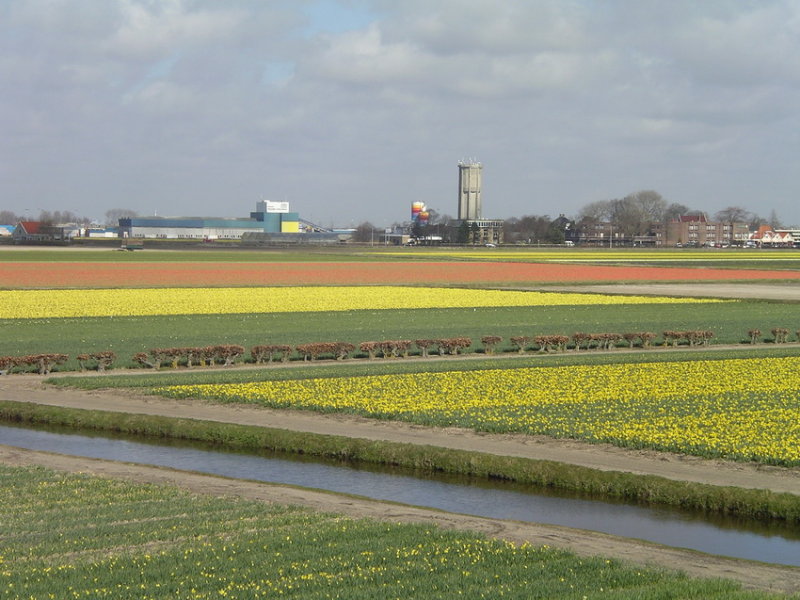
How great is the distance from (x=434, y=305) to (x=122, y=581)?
176 ft

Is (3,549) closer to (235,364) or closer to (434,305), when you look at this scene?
(235,364)

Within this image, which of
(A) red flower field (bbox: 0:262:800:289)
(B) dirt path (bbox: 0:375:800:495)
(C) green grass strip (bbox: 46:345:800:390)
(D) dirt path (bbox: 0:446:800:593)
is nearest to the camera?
(D) dirt path (bbox: 0:446:800:593)

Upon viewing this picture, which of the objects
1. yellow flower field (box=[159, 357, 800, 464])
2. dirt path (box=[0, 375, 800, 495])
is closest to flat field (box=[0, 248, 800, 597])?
yellow flower field (box=[159, 357, 800, 464])

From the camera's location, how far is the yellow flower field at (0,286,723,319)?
60125 millimetres

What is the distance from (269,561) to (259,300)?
54.8 metres

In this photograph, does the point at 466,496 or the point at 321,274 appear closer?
the point at 466,496

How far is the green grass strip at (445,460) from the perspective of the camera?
61.5ft

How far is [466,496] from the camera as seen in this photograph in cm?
2011

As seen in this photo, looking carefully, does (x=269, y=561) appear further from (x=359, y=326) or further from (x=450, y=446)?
(x=359, y=326)

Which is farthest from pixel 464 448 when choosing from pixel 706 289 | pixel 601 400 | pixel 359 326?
pixel 706 289

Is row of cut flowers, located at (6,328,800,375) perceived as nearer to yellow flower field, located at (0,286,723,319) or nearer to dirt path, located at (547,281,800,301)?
yellow flower field, located at (0,286,723,319)

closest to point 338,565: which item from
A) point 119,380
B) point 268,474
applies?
point 268,474

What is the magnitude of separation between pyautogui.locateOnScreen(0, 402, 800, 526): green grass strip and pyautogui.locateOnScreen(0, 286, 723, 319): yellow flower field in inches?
1183

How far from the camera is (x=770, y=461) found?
69.9 feet
